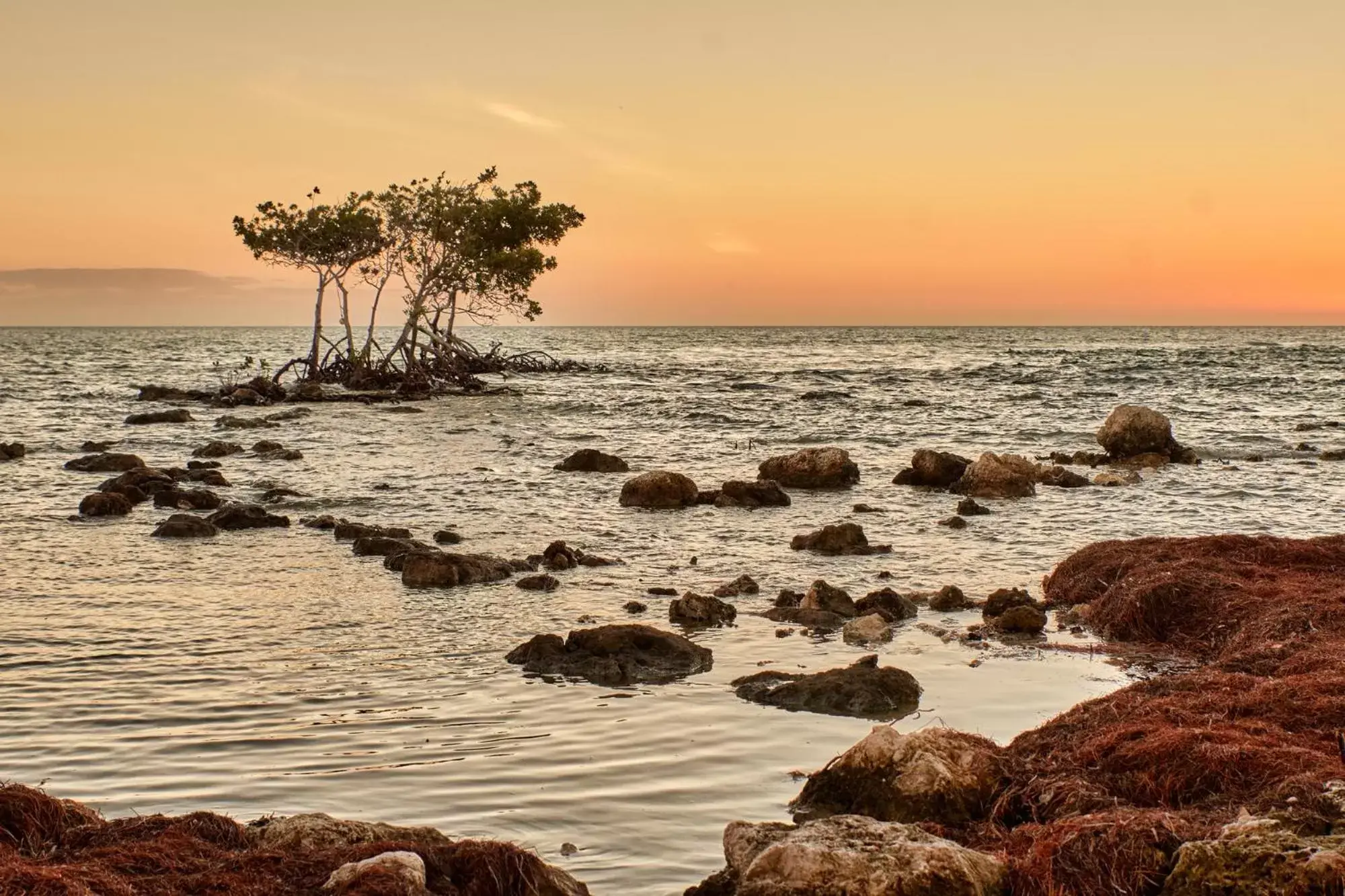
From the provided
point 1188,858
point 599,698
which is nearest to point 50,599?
point 599,698

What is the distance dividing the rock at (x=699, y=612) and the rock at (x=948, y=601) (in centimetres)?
218

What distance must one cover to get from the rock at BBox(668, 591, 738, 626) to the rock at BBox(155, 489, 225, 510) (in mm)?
10782

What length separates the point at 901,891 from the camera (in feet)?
16.4

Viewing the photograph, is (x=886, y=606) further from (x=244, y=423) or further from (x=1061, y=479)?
(x=244, y=423)

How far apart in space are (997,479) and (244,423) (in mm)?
24630

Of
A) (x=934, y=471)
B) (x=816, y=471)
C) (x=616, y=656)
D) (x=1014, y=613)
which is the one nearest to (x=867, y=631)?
(x=1014, y=613)

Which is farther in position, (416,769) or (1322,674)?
(1322,674)

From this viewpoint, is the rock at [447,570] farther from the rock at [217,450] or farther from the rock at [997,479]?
the rock at [217,450]

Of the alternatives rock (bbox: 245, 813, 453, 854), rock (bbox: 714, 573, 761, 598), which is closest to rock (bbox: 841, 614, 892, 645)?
rock (bbox: 714, 573, 761, 598)

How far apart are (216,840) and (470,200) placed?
50.1 metres

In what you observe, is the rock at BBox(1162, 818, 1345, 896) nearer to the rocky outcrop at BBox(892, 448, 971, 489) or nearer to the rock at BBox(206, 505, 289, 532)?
the rock at BBox(206, 505, 289, 532)

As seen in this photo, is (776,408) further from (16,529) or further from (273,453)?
(16,529)

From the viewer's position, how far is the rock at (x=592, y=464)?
2530cm

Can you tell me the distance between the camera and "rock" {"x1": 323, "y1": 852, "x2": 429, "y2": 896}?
5.03 meters
